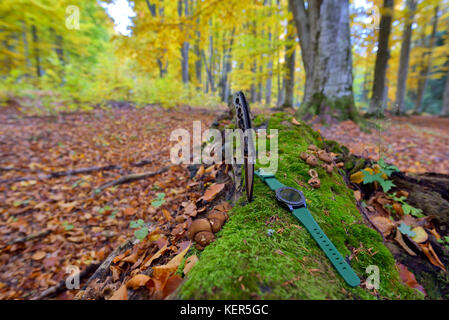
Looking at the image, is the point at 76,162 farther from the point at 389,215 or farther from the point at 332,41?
the point at 332,41

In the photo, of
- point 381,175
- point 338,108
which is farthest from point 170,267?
point 338,108

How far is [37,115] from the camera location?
25.7 ft

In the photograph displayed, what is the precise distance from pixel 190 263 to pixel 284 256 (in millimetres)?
503

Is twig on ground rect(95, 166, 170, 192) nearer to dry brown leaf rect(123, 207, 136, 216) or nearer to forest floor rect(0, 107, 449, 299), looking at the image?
forest floor rect(0, 107, 449, 299)

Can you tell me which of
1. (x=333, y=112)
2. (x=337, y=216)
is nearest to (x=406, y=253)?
(x=337, y=216)

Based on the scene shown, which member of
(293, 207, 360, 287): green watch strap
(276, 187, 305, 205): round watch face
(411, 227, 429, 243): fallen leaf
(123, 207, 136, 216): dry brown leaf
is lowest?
(123, 207, 136, 216): dry brown leaf

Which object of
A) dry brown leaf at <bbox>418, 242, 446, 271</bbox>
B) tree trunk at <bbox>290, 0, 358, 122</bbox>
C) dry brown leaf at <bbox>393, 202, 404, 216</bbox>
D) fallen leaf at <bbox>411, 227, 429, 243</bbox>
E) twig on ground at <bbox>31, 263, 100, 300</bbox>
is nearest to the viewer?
dry brown leaf at <bbox>418, 242, 446, 271</bbox>

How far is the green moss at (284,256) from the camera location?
82 cm

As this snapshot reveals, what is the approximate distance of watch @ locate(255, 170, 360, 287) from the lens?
3.40 feet

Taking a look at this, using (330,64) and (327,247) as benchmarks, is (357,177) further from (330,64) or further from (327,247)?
(330,64)

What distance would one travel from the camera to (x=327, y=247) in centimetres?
115

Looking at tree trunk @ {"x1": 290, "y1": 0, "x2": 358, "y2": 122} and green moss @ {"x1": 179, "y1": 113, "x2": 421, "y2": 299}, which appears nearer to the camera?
green moss @ {"x1": 179, "y1": 113, "x2": 421, "y2": 299}

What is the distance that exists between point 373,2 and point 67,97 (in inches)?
625

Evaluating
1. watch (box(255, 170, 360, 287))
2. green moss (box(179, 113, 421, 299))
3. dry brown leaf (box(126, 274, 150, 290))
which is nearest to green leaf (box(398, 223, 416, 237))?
green moss (box(179, 113, 421, 299))
